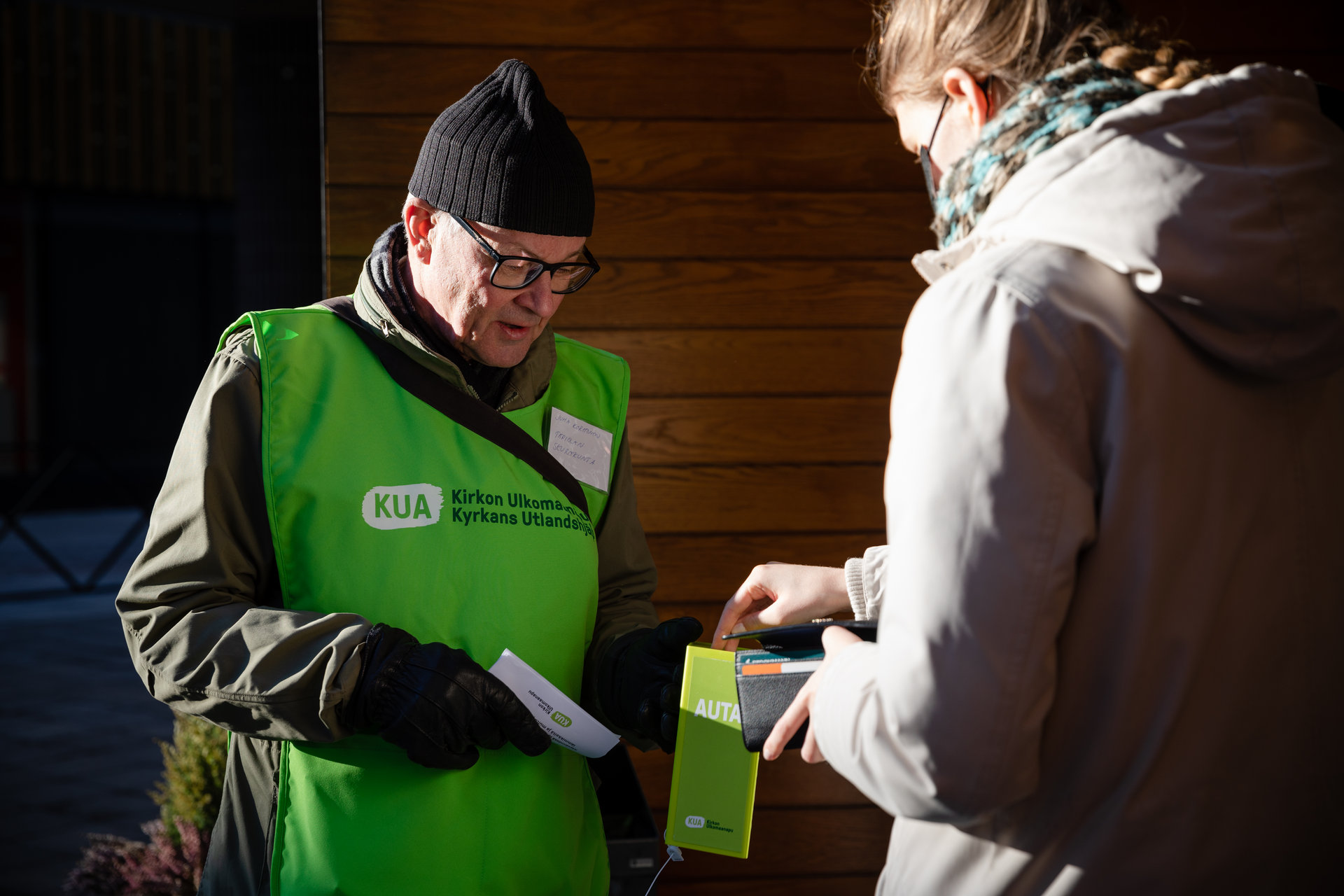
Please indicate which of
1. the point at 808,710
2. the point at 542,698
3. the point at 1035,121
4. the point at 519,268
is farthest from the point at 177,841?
the point at 1035,121

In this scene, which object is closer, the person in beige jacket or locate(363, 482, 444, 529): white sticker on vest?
the person in beige jacket

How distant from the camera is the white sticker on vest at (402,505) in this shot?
137 cm

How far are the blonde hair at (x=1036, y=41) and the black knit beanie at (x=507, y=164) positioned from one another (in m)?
0.68

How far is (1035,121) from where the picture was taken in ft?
2.79

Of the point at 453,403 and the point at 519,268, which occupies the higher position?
the point at 519,268

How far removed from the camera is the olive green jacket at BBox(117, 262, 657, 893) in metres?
1.25

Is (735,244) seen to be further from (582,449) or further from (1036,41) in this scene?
(1036,41)

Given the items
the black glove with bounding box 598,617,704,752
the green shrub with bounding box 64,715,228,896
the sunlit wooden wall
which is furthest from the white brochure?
the green shrub with bounding box 64,715,228,896

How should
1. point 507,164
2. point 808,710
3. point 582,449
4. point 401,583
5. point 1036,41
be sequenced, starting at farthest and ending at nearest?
point 582,449
point 507,164
point 401,583
point 808,710
point 1036,41

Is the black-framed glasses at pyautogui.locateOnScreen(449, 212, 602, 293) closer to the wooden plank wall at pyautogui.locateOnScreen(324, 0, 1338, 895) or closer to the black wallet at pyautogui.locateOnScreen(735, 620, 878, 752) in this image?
the black wallet at pyautogui.locateOnScreen(735, 620, 878, 752)

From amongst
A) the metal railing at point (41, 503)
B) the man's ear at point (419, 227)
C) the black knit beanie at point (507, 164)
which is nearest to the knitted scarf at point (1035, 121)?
the black knit beanie at point (507, 164)

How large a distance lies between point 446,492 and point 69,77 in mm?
10640

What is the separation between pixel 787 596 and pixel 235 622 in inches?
27.2

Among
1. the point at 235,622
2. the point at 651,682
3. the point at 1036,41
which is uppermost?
the point at 1036,41
